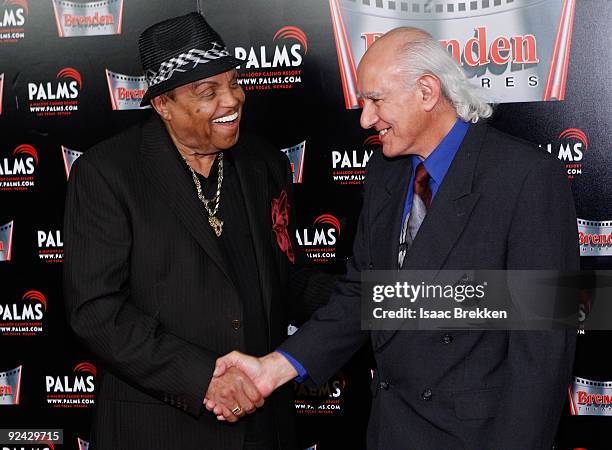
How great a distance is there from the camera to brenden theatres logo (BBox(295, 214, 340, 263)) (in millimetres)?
4152

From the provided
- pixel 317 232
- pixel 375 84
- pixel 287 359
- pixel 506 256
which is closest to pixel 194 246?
pixel 287 359

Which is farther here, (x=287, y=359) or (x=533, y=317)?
(x=287, y=359)

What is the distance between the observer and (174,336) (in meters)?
2.65

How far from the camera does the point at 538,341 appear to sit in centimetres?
212

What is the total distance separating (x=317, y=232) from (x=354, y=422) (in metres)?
0.98

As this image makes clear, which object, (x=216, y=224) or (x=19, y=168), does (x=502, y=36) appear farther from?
(x=19, y=168)

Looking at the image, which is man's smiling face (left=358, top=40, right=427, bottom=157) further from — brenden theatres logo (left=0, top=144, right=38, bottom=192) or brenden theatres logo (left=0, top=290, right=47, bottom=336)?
brenden theatres logo (left=0, top=290, right=47, bottom=336)

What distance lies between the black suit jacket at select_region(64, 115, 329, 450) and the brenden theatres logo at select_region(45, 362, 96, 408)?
174 centimetres

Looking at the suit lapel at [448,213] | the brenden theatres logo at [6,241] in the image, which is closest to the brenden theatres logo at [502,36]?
the suit lapel at [448,213]

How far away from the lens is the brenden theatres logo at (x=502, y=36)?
12.7 feet

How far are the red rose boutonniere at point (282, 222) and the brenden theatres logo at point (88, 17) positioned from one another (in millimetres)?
1783

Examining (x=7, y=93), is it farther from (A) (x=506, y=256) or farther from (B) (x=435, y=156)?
(A) (x=506, y=256)

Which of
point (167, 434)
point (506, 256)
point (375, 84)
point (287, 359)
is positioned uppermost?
point (375, 84)

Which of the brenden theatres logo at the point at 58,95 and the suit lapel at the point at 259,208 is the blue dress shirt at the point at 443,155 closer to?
the suit lapel at the point at 259,208
